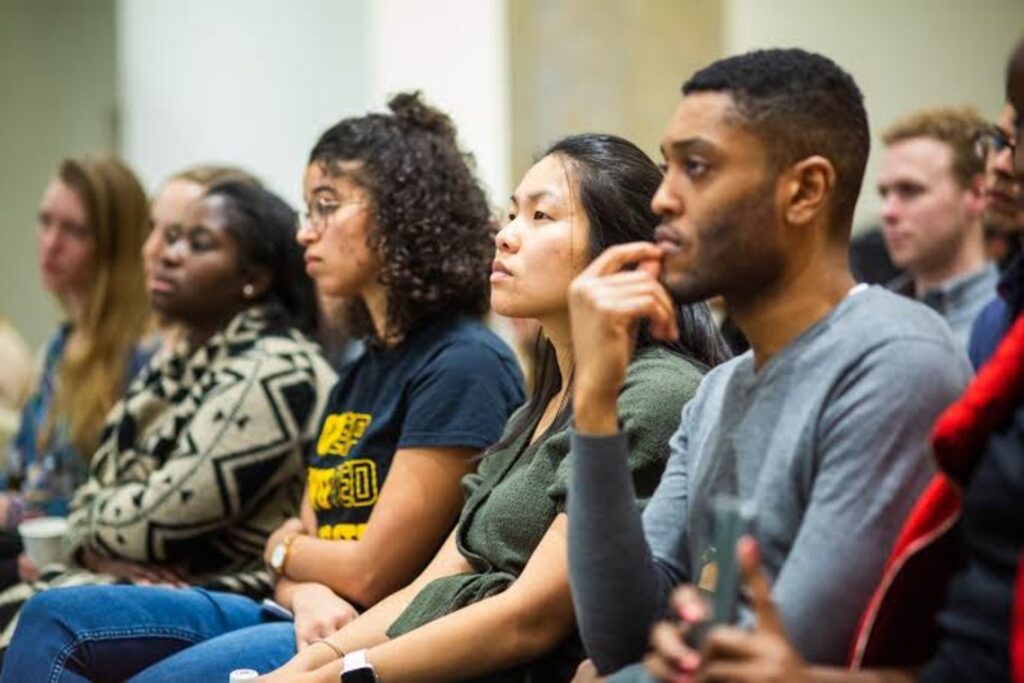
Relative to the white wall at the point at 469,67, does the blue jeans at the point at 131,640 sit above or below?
below

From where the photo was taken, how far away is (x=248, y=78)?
15.0 feet

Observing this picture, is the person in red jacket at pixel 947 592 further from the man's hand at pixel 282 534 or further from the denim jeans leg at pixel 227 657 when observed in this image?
the man's hand at pixel 282 534

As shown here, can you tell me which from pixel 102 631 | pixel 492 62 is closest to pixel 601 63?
pixel 492 62

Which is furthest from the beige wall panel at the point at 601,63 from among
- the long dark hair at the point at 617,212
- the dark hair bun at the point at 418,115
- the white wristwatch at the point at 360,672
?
the white wristwatch at the point at 360,672

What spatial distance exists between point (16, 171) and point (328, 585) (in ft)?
12.8

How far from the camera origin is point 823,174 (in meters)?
1.48

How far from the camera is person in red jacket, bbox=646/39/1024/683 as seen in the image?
1.21m

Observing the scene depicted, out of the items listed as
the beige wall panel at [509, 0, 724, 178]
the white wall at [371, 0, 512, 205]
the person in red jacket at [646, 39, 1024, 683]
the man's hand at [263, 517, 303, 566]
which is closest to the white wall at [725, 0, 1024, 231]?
the beige wall panel at [509, 0, 724, 178]

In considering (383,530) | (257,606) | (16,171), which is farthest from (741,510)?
(16,171)

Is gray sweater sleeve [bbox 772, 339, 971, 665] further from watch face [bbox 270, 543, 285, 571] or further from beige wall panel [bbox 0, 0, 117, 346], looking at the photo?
beige wall panel [bbox 0, 0, 117, 346]

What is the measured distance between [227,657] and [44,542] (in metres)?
0.78

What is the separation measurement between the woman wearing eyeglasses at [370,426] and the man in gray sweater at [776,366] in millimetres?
762

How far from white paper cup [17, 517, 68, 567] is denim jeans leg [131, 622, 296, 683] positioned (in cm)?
64

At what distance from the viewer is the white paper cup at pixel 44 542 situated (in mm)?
2812
